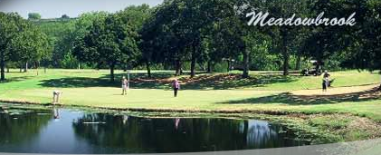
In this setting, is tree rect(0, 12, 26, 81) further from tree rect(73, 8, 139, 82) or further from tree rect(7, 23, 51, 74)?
tree rect(73, 8, 139, 82)

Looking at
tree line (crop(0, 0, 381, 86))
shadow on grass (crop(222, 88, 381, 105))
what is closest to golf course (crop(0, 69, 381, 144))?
shadow on grass (crop(222, 88, 381, 105))

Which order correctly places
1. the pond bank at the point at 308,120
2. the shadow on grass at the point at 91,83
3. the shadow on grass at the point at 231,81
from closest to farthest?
the pond bank at the point at 308,120, the shadow on grass at the point at 91,83, the shadow on grass at the point at 231,81

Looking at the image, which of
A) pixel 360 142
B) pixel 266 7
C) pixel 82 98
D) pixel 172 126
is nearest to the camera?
pixel 360 142

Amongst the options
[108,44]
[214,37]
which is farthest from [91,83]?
[214,37]

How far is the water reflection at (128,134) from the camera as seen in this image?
23281mm

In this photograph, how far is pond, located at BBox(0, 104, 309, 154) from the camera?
2327 cm

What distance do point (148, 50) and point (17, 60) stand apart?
610 inches

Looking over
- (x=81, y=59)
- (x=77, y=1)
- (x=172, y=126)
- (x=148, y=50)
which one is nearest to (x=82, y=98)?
(x=81, y=59)

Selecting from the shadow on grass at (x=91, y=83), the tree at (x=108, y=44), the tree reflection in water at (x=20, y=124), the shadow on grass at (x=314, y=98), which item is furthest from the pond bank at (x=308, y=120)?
the tree at (x=108, y=44)

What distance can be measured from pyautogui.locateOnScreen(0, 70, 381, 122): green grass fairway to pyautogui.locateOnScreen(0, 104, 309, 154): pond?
3419 millimetres

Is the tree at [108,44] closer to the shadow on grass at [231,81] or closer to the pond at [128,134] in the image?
the shadow on grass at [231,81]

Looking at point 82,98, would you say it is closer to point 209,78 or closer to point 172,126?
point 172,126

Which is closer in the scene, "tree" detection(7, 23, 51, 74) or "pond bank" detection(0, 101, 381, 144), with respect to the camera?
"pond bank" detection(0, 101, 381, 144)

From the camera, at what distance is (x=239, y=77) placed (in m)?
54.2
